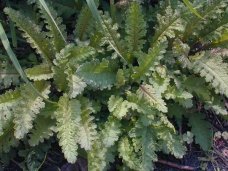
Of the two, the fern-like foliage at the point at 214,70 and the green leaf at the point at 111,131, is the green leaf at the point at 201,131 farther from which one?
the green leaf at the point at 111,131

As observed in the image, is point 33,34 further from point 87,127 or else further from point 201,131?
point 201,131

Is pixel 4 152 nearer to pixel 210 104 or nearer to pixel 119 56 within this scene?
pixel 119 56

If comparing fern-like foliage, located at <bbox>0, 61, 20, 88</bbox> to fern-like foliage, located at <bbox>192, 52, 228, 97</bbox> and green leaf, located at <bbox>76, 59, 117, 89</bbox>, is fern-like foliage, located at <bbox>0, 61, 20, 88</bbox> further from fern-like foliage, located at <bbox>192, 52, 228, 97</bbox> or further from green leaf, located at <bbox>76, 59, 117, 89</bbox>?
fern-like foliage, located at <bbox>192, 52, 228, 97</bbox>

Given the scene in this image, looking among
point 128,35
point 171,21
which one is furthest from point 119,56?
point 171,21

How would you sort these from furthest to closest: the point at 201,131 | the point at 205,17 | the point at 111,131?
Result: the point at 201,131, the point at 205,17, the point at 111,131

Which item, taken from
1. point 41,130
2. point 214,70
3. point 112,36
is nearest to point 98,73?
point 112,36

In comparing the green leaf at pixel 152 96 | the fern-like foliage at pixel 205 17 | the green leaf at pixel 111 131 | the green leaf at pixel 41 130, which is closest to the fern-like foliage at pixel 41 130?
the green leaf at pixel 41 130
